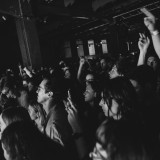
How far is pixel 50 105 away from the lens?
8.94ft

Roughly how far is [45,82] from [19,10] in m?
4.08

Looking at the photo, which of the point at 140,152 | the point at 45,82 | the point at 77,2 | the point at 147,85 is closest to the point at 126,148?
the point at 140,152

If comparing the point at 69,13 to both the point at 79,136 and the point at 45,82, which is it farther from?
the point at 79,136

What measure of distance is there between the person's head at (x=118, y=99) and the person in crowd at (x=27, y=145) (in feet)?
1.82

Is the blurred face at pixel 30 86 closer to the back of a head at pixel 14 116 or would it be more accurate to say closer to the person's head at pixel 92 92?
the person's head at pixel 92 92

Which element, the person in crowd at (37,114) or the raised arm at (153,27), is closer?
the raised arm at (153,27)

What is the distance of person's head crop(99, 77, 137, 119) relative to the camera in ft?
6.21

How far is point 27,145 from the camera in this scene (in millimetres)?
1604

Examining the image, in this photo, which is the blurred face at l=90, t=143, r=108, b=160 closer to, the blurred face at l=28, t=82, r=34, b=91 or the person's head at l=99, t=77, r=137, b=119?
the person's head at l=99, t=77, r=137, b=119

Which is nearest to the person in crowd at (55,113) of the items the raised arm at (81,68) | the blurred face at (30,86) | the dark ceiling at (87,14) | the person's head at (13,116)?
the person's head at (13,116)

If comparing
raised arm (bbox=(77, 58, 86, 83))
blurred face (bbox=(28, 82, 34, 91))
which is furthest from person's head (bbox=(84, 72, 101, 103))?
blurred face (bbox=(28, 82, 34, 91))

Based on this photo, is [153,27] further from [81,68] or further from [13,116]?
[81,68]

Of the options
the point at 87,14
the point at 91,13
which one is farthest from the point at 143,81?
the point at 91,13

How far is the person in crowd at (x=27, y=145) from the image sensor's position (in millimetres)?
1593
